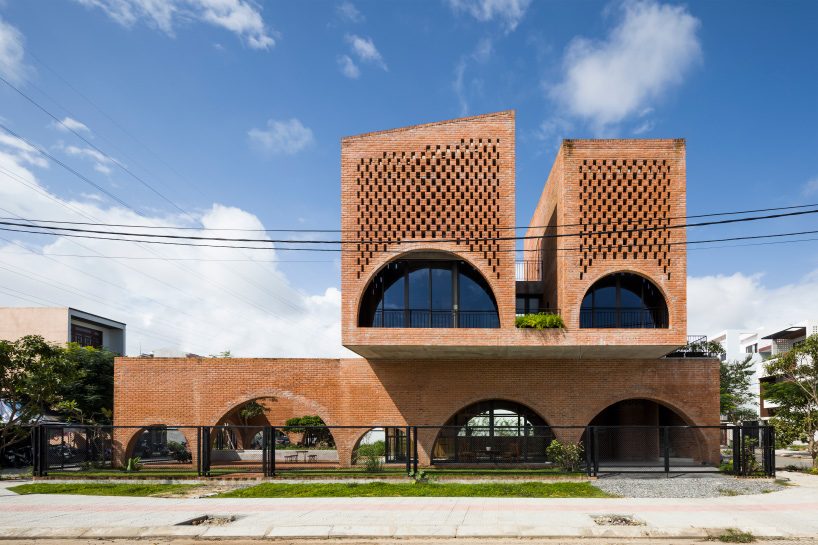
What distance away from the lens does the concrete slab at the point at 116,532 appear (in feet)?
30.5

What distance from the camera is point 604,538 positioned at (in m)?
8.89

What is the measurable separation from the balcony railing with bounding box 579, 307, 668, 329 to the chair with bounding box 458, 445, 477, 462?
604 centimetres

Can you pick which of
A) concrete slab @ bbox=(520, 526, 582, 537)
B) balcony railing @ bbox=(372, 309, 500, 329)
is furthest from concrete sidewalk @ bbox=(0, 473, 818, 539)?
balcony railing @ bbox=(372, 309, 500, 329)

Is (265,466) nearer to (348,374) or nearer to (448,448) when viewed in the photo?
(348,374)

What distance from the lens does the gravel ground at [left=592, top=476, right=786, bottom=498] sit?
1270 cm

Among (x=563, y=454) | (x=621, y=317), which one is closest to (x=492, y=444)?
(x=563, y=454)

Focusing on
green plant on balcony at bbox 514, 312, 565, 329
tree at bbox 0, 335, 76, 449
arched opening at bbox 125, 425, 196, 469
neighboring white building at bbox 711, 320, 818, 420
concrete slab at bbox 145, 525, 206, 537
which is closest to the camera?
concrete slab at bbox 145, 525, 206, 537

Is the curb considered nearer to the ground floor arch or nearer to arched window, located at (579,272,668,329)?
the ground floor arch

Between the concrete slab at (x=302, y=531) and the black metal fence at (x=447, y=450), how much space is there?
204 inches

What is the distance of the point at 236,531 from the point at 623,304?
49.4 ft

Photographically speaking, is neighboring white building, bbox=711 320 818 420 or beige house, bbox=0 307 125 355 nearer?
beige house, bbox=0 307 125 355

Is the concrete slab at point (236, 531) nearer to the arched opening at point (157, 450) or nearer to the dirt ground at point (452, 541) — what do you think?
the dirt ground at point (452, 541)

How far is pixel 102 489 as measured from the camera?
1388 centimetres

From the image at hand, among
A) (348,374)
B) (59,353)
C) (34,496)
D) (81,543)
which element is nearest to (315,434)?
(348,374)
